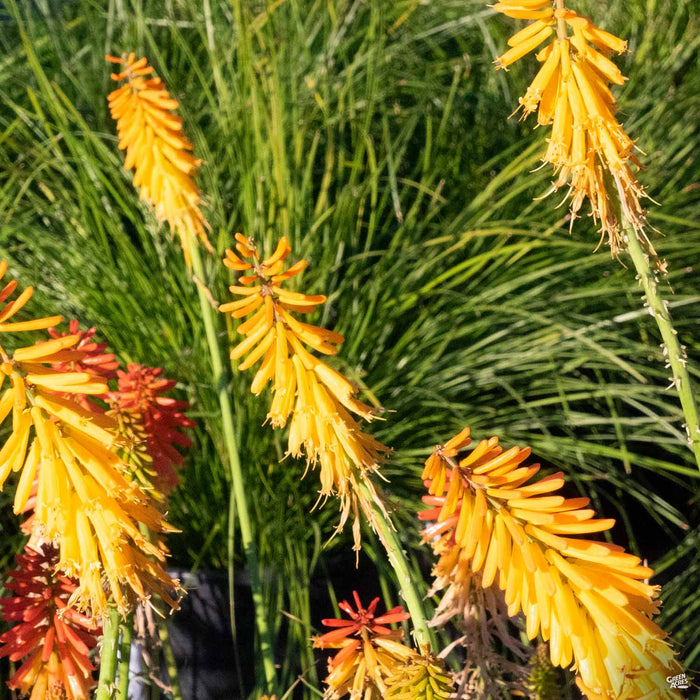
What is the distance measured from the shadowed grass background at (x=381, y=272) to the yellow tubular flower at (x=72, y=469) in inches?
35.4

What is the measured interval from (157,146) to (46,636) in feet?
2.56

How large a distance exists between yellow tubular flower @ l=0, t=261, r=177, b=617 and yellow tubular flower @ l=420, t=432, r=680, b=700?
30 centimetres

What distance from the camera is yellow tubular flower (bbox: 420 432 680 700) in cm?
72

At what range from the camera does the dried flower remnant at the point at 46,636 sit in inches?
39.4

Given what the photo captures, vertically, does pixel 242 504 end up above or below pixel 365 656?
below

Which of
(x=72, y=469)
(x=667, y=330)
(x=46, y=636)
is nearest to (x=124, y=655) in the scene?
(x=46, y=636)

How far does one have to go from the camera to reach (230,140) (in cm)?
247

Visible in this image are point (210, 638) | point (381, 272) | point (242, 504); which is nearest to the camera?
point (242, 504)

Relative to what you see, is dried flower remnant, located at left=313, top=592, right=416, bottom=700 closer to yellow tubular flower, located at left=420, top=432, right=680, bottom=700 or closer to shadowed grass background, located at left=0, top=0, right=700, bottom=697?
yellow tubular flower, located at left=420, top=432, right=680, bottom=700

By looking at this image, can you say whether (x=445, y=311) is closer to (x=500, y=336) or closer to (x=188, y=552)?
(x=500, y=336)

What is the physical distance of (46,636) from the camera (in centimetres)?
101

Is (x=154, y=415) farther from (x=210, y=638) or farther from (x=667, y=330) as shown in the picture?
(x=210, y=638)

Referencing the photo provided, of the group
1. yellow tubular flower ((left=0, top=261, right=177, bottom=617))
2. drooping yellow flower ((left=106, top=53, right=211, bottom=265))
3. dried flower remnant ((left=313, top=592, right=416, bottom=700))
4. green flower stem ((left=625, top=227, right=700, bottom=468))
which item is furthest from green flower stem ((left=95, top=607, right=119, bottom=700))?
drooping yellow flower ((left=106, top=53, right=211, bottom=265))

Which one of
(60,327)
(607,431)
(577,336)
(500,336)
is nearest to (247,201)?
(60,327)
